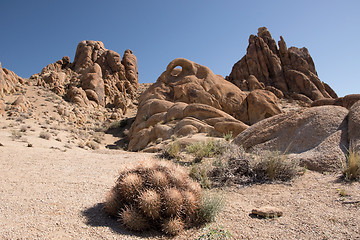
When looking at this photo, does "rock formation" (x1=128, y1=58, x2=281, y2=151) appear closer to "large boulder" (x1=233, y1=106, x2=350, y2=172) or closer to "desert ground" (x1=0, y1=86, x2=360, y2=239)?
"large boulder" (x1=233, y1=106, x2=350, y2=172)

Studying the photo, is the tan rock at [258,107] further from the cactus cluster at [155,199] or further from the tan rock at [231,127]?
the cactus cluster at [155,199]

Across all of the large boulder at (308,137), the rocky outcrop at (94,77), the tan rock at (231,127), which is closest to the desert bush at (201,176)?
the large boulder at (308,137)

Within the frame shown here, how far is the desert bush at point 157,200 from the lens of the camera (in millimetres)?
3445

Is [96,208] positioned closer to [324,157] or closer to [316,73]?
[324,157]

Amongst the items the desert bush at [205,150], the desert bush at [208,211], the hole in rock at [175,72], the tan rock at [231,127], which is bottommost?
the desert bush at [208,211]

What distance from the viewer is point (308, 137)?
704 cm

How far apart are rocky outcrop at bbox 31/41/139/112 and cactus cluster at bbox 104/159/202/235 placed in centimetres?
2780

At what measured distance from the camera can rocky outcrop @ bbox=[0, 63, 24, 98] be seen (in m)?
24.2

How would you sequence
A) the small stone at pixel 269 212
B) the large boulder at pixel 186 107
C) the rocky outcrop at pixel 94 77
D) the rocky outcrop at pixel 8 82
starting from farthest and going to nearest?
the rocky outcrop at pixel 94 77 < the rocky outcrop at pixel 8 82 < the large boulder at pixel 186 107 < the small stone at pixel 269 212

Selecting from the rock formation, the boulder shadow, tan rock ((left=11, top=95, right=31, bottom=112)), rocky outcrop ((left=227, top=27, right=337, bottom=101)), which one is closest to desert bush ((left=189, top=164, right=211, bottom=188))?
the boulder shadow

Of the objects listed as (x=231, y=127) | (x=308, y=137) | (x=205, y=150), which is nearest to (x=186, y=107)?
(x=231, y=127)

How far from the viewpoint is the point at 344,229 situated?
129 inches

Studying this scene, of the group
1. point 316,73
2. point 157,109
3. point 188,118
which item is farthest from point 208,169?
point 316,73

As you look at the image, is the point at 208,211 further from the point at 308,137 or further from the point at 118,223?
the point at 308,137
